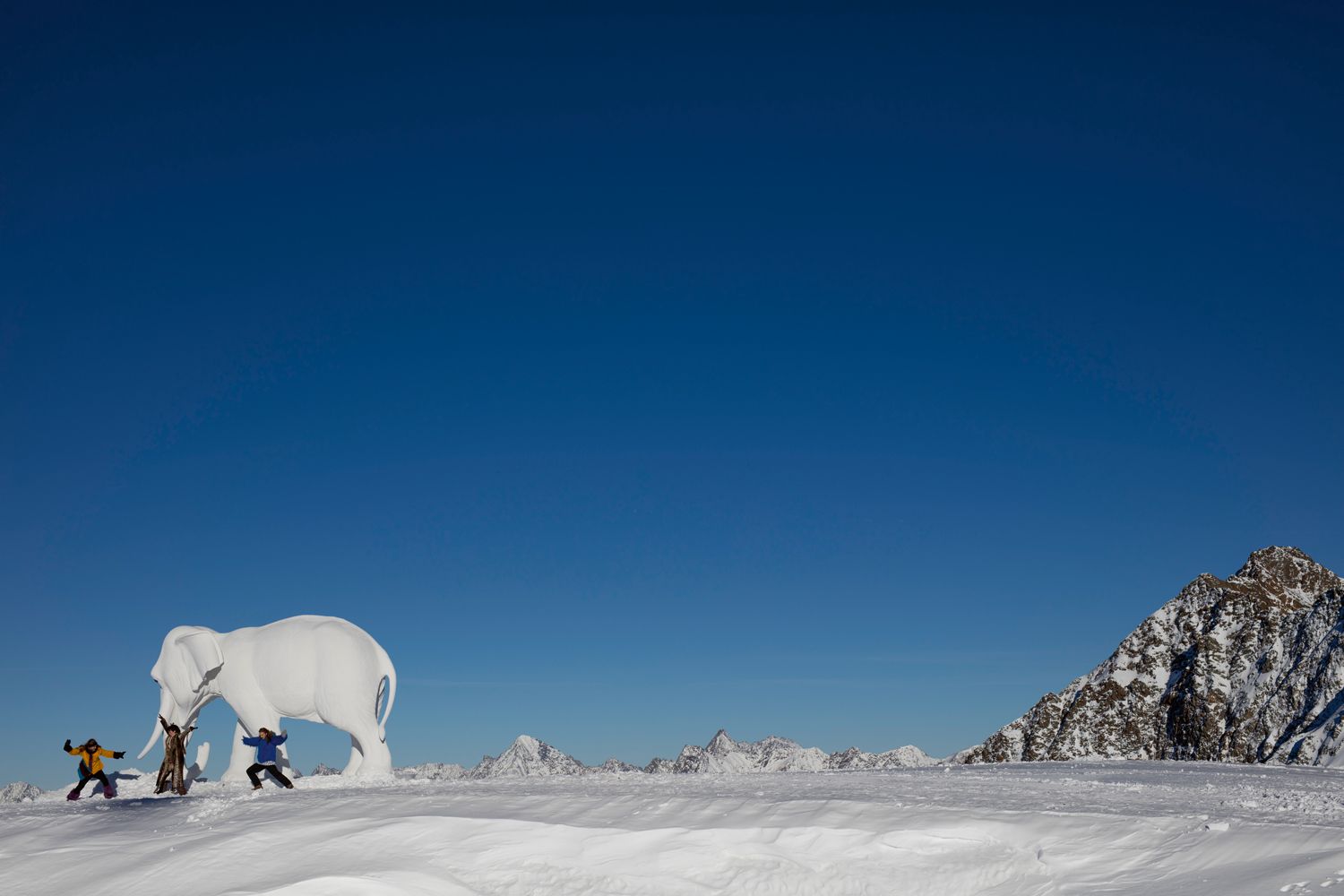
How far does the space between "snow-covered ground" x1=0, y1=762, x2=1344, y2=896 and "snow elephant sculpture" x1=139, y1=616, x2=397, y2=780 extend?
620 centimetres

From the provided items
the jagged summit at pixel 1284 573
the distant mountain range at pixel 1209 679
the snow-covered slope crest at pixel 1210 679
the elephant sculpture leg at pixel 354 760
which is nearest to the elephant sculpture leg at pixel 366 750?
the elephant sculpture leg at pixel 354 760

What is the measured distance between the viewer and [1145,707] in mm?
127688

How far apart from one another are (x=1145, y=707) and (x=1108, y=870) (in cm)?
13004

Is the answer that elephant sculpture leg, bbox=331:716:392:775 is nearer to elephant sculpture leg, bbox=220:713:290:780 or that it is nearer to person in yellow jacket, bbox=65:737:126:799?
elephant sculpture leg, bbox=220:713:290:780

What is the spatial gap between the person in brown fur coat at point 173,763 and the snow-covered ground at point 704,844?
492 centimetres

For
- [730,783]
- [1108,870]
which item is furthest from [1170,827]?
[730,783]

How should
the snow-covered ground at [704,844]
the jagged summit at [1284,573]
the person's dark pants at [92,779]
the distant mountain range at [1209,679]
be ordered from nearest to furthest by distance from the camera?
the snow-covered ground at [704,844] → the person's dark pants at [92,779] → the distant mountain range at [1209,679] → the jagged summit at [1284,573]

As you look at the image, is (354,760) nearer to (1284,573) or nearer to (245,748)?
(245,748)

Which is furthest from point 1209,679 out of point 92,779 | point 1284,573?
point 92,779

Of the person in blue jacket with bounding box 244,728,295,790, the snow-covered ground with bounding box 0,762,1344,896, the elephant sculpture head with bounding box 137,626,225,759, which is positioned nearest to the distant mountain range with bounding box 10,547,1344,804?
the elephant sculpture head with bounding box 137,626,225,759

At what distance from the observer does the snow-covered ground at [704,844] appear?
1152 centimetres

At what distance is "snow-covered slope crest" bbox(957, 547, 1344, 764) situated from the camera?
94.9 meters

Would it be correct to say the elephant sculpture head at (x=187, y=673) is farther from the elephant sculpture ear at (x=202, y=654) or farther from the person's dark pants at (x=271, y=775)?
the person's dark pants at (x=271, y=775)

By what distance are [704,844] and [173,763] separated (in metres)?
13.6
